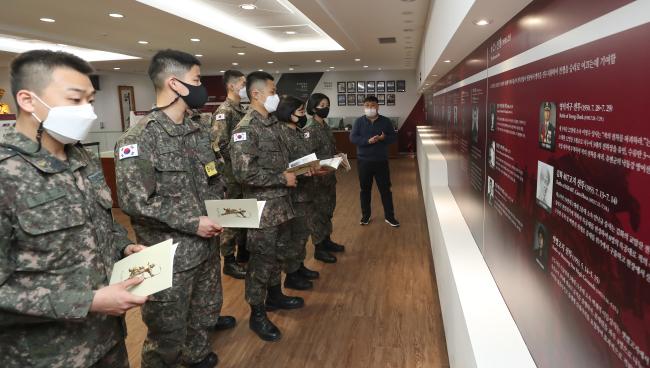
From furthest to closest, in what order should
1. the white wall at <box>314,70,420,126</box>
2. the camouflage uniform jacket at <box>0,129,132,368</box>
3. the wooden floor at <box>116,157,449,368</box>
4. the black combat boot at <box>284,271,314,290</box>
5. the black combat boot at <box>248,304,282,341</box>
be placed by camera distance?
the white wall at <box>314,70,420,126</box>, the black combat boot at <box>284,271,314,290</box>, the black combat boot at <box>248,304,282,341</box>, the wooden floor at <box>116,157,449,368</box>, the camouflage uniform jacket at <box>0,129,132,368</box>

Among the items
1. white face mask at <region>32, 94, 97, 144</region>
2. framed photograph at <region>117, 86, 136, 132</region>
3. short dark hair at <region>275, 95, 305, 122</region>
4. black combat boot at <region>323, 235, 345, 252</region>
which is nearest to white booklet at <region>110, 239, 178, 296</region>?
white face mask at <region>32, 94, 97, 144</region>

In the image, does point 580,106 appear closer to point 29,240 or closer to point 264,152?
point 29,240

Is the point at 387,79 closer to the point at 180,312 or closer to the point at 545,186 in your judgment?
the point at 180,312

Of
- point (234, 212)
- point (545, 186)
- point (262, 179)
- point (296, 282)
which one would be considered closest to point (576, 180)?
point (545, 186)

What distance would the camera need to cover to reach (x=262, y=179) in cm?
270

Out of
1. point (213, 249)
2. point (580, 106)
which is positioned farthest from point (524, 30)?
point (213, 249)

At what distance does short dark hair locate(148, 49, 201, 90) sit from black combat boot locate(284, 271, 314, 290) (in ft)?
6.57

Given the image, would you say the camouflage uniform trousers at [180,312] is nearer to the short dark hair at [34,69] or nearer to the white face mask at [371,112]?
the short dark hair at [34,69]

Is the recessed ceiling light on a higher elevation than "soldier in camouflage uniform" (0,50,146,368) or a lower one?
higher

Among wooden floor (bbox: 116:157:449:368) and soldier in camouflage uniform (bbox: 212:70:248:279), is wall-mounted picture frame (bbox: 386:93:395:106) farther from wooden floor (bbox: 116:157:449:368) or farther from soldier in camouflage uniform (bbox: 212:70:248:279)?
soldier in camouflage uniform (bbox: 212:70:248:279)

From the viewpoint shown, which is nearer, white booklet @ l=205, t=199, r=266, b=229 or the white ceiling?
white booklet @ l=205, t=199, r=266, b=229

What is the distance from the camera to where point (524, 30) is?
131cm

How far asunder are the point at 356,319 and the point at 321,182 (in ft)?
4.82

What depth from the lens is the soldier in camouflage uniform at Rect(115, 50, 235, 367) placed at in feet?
6.22
